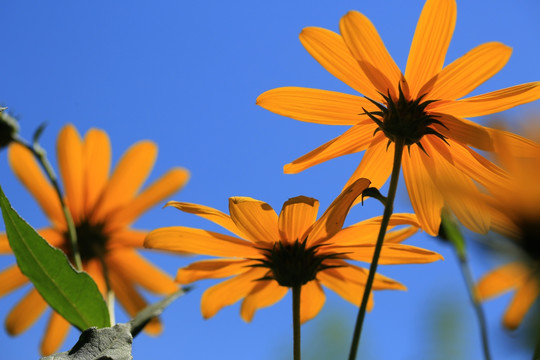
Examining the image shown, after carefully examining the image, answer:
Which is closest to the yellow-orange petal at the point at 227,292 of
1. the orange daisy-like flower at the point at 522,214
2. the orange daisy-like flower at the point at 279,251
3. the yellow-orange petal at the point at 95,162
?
the orange daisy-like flower at the point at 279,251

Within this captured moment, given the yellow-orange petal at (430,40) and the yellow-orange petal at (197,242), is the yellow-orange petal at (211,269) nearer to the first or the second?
the yellow-orange petal at (197,242)

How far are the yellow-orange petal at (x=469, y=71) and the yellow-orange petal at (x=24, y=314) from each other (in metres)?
1.05

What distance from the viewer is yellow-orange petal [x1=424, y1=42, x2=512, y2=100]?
0.74 m

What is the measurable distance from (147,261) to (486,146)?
3.59 ft

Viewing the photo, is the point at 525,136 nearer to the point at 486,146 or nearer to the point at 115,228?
the point at 486,146

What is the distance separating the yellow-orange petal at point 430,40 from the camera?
0.75 meters

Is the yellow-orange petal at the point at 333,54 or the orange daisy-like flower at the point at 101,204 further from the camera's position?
the orange daisy-like flower at the point at 101,204

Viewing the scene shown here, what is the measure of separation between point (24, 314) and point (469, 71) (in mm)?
1144

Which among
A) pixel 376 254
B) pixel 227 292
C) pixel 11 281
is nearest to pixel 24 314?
pixel 11 281

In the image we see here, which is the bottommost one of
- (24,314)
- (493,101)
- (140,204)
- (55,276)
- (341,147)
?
(24,314)

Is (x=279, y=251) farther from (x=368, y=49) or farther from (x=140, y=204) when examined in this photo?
(x=140, y=204)

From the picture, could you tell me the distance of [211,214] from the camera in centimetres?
79

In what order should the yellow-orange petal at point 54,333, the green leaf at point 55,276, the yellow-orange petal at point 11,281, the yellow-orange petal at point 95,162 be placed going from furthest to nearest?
1. the yellow-orange petal at point 95,162
2. the yellow-orange petal at point 11,281
3. the yellow-orange petal at point 54,333
4. the green leaf at point 55,276

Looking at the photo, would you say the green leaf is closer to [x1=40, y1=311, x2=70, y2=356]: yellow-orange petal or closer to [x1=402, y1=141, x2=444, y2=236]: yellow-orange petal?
[x1=402, y1=141, x2=444, y2=236]: yellow-orange petal
